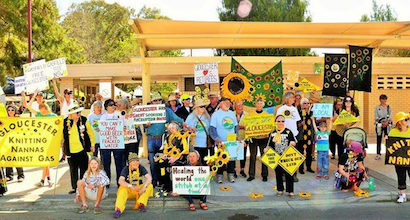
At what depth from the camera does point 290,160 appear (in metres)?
6.68

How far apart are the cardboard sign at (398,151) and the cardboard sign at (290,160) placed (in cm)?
156

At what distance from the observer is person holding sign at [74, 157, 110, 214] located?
6.11 m

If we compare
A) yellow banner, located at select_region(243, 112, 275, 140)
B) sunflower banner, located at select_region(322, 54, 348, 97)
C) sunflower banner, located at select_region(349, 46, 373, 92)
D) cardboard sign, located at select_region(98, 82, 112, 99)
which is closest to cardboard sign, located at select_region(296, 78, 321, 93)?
sunflower banner, located at select_region(322, 54, 348, 97)

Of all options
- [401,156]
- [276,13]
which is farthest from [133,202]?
[276,13]

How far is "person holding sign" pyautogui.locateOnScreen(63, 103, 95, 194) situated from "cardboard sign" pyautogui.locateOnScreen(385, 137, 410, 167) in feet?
17.4

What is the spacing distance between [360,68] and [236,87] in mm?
3368

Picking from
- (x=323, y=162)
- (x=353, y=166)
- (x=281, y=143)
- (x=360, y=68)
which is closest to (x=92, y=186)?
(x=281, y=143)

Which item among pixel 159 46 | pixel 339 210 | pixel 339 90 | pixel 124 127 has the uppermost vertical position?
pixel 159 46

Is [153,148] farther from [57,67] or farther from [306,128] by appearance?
[306,128]

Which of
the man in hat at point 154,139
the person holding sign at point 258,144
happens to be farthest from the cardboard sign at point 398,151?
the man in hat at point 154,139

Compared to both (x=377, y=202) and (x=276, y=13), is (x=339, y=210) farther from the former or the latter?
(x=276, y=13)

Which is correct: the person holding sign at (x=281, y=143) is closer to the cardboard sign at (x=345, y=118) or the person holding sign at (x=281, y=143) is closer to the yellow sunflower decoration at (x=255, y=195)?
the yellow sunflower decoration at (x=255, y=195)

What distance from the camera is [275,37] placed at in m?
9.62

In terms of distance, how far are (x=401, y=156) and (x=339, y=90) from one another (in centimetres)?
369
